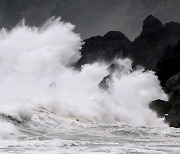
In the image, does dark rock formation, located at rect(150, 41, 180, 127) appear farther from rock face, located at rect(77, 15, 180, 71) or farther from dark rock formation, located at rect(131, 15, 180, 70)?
dark rock formation, located at rect(131, 15, 180, 70)

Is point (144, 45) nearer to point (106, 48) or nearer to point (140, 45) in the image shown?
point (140, 45)

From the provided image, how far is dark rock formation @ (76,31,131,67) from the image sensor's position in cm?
7856

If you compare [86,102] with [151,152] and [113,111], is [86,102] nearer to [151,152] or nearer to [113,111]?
[113,111]

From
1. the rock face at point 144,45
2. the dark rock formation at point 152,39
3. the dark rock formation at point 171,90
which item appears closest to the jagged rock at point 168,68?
the dark rock formation at point 171,90

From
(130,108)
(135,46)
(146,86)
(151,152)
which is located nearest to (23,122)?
(151,152)

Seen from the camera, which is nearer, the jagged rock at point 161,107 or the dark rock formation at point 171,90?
the dark rock formation at point 171,90

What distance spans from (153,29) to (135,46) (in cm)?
474

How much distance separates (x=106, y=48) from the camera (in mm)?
81688

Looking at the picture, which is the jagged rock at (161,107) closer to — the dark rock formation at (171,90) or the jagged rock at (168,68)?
the dark rock formation at (171,90)

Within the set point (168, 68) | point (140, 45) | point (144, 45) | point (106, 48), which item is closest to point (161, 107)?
point (168, 68)

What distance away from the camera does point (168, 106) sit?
103 feet

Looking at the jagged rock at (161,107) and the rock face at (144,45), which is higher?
the rock face at (144,45)

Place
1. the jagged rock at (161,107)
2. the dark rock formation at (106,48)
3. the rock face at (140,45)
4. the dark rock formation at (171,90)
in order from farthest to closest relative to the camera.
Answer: the dark rock formation at (106,48)
the rock face at (140,45)
the jagged rock at (161,107)
the dark rock formation at (171,90)

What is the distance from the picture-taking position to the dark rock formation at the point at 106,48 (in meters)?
78.6
